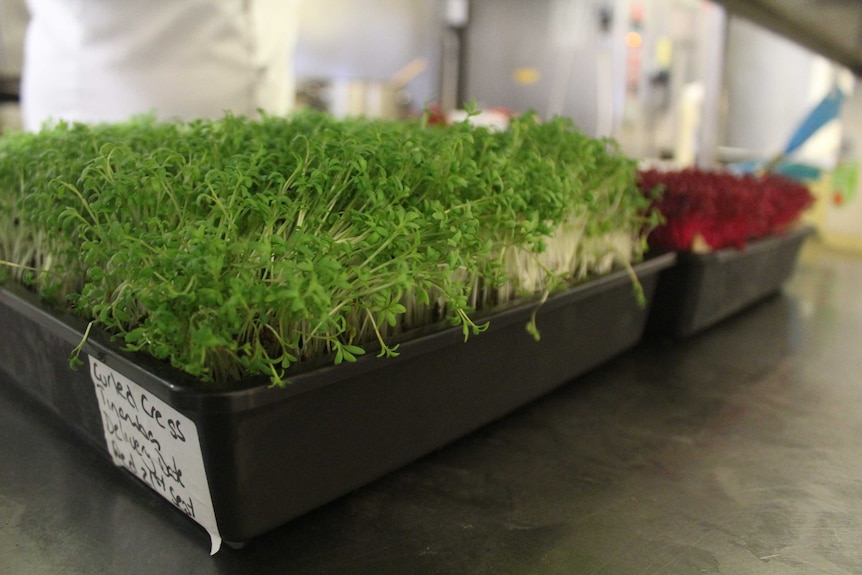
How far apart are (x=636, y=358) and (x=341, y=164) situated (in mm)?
721

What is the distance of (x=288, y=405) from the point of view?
0.54 m

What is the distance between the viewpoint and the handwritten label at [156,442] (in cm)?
55

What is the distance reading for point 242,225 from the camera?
0.64m

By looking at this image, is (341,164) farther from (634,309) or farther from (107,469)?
(634,309)

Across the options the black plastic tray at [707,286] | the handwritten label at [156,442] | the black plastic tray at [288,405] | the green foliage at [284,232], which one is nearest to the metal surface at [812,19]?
the black plastic tray at [707,286]

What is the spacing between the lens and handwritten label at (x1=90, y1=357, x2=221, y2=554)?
0.55 metres

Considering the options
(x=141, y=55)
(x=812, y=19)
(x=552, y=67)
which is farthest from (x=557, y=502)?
(x=552, y=67)

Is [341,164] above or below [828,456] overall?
above

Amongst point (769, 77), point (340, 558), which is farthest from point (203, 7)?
point (769, 77)

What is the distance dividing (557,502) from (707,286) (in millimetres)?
698

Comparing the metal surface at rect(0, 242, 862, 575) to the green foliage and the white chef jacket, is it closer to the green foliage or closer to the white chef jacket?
the green foliage

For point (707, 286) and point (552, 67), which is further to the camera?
point (552, 67)

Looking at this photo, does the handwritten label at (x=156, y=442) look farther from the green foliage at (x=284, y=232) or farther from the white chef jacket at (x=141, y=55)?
the white chef jacket at (x=141, y=55)

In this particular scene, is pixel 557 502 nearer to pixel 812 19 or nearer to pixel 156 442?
pixel 156 442
